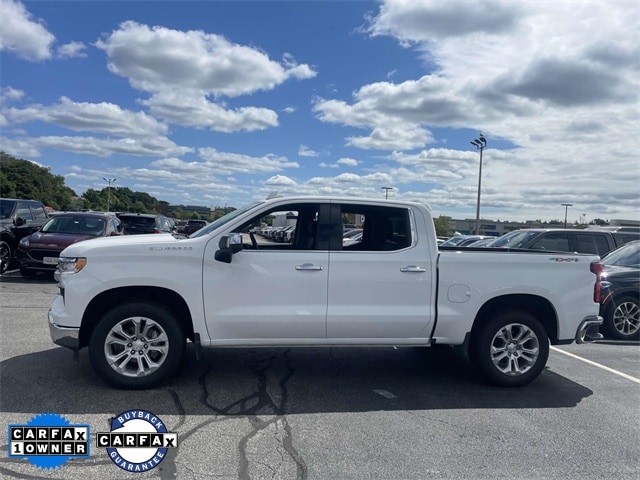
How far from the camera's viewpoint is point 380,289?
16.9 feet

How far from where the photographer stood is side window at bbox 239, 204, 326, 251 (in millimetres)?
5293

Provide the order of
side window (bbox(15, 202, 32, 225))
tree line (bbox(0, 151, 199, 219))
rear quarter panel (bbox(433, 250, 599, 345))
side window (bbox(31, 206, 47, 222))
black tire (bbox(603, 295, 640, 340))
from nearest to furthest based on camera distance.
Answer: rear quarter panel (bbox(433, 250, 599, 345)), black tire (bbox(603, 295, 640, 340)), side window (bbox(15, 202, 32, 225)), side window (bbox(31, 206, 47, 222)), tree line (bbox(0, 151, 199, 219))

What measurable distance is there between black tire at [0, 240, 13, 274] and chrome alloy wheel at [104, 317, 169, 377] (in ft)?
31.5

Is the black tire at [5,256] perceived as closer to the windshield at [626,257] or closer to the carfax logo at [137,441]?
the carfax logo at [137,441]

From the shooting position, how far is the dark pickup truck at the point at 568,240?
34.0 ft

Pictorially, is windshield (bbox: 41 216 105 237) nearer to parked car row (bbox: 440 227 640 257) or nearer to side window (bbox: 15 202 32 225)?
side window (bbox: 15 202 32 225)

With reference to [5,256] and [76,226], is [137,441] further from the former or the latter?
[5,256]

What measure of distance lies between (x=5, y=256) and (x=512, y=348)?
12365 mm

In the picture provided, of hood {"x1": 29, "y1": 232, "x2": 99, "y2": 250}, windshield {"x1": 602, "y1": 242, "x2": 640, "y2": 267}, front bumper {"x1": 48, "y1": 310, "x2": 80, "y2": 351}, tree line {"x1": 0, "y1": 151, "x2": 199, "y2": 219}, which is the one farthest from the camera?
tree line {"x1": 0, "y1": 151, "x2": 199, "y2": 219}

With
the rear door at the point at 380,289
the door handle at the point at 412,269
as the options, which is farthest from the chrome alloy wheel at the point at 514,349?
the door handle at the point at 412,269

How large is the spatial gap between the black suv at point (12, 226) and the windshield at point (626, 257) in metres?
13.5

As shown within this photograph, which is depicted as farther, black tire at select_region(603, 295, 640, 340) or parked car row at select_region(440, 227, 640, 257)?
parked car row at select_region(440, 227, 640, 257)

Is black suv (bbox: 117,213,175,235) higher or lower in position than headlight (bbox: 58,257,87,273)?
higher

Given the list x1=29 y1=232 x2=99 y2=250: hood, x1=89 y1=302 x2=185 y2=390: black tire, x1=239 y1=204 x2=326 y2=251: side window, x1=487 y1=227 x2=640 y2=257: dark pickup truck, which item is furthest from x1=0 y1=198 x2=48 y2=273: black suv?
x1=487 y1=227 x2=640 y2=257: dark pickup truck
